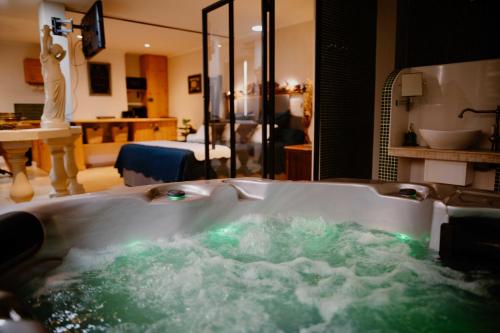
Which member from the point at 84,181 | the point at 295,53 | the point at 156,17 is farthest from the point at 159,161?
the point at 295,53

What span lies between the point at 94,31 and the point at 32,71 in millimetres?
3987

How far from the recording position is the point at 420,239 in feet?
4.92

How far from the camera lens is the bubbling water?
1.00 m

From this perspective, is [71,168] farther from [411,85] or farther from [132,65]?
[132,65]

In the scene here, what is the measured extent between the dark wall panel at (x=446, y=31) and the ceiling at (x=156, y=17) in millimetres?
1695

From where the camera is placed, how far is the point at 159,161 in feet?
13.0

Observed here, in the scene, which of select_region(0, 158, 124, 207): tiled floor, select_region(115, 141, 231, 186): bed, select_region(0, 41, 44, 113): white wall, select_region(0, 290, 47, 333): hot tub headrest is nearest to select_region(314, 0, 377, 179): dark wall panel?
select_region(115, 141, 231, 186): bed

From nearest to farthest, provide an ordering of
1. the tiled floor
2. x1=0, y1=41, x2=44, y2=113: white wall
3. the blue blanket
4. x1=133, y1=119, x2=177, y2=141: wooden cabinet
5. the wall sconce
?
the wall sconce → the blue blanket → the tiled floor → x1=0, y1=41, x2=44, y2=113: white wall → x1=133, y1=119, x2=177, y2=141: wooden cabinet

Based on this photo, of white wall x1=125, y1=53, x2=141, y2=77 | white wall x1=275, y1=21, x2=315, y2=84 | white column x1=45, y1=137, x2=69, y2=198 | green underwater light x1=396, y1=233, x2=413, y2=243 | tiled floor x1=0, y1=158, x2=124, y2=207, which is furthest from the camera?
white wall x1=125, y1=53, x2=141, y2=77

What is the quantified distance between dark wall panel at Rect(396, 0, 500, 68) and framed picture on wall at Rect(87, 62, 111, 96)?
6.23 meters

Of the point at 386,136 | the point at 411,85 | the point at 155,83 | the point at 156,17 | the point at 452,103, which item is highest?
the point at 156,17

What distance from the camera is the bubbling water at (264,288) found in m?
1.00

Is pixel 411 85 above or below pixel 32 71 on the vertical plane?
below

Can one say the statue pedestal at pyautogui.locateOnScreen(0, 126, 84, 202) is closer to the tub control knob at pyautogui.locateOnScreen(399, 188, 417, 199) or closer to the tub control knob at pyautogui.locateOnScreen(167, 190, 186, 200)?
the tub control knob at pyautogui.locateOnScreen(167, 190, 186, 200)
